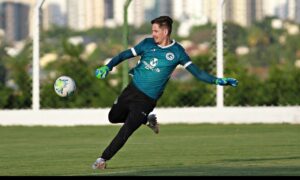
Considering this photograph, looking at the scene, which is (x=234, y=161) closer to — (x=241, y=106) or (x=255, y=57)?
(x=241, y=106)

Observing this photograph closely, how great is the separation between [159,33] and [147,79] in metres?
0.62

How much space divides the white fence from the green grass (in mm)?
457

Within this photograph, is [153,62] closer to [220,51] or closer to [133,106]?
[133,106]

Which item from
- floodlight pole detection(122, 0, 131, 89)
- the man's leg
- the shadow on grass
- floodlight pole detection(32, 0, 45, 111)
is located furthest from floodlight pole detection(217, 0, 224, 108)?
the shadow on grass

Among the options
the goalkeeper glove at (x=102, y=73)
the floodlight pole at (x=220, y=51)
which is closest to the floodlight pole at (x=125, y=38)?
the floodlight pole at (x=220, y=51)

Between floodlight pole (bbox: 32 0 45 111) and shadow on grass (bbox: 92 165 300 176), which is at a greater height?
floodlight pole (bbox: 32 0 45 111)

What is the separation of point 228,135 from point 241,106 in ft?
14.3

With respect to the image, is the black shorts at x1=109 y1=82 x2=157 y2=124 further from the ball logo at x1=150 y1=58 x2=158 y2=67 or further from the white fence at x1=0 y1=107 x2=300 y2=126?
the white fence at x1=0 y1=107 x2=300 y2=126

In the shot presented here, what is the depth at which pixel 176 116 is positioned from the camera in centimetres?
2639

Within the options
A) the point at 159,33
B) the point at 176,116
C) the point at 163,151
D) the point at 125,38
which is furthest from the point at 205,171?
the point at 125,38

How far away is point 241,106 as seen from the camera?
26375 mm

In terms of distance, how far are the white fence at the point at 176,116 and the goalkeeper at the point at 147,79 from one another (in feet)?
37.1

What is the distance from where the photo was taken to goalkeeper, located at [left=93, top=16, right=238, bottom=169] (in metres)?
14.6

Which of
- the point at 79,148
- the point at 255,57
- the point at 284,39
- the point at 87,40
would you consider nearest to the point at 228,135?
the point at 79,148
